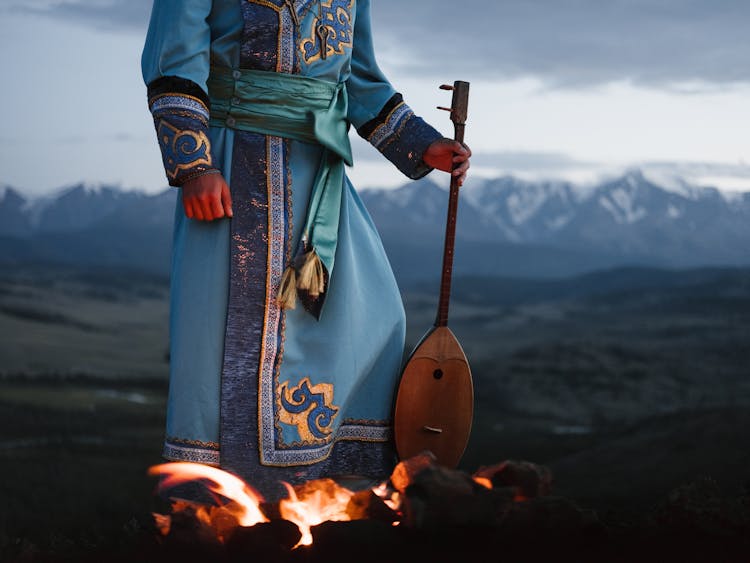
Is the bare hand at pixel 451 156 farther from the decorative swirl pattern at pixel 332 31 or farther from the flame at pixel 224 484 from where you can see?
the flame at pixel 224 484

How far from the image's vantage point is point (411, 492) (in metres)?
2.37

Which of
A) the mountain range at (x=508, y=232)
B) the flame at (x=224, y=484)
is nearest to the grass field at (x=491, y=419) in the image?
the flame at (x=224, y=484)

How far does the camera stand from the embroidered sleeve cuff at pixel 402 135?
2.83 meters

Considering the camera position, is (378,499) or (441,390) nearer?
(378,499)

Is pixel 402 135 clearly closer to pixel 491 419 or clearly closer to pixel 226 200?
pixel 226 200

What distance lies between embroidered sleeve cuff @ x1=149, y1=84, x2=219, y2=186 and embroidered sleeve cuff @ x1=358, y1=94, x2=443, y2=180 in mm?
588

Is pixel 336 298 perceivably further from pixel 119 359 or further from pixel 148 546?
pixel 119 359

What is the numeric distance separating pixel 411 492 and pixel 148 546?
2.23 ft

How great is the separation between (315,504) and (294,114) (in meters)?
1.01

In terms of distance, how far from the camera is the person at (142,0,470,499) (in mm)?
2486

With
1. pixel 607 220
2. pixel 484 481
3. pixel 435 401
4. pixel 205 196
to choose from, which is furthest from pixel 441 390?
pixel 607 220

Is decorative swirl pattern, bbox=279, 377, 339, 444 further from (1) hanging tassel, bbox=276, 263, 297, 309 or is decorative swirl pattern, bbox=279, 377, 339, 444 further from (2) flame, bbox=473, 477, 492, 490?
(2) flame, bbox=473, 477, 492, 490

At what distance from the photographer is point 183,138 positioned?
245 centimetres

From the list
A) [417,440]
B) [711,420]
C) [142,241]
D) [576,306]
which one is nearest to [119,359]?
[711,420]
